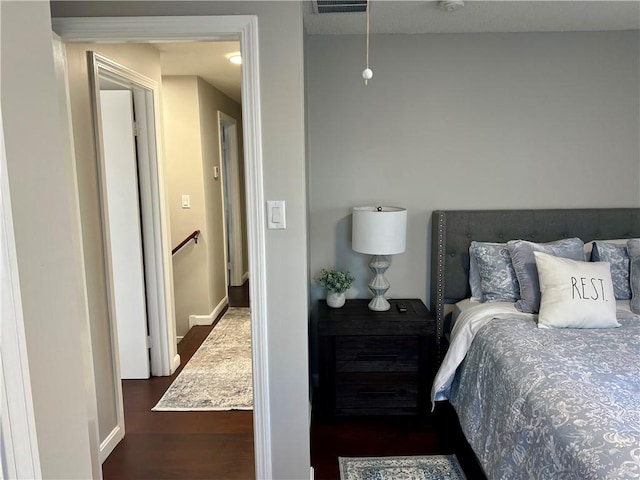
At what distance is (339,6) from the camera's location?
2.24 m

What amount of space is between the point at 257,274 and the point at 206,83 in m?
2.97

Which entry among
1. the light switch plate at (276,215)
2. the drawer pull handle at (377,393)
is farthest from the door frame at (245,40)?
the drawer pull handle at (377,393)

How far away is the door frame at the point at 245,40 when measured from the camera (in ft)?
5.61

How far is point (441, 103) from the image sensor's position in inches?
110

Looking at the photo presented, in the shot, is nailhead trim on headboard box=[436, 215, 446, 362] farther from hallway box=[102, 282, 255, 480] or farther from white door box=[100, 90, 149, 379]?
white door box=[100, 90, 149, 379]

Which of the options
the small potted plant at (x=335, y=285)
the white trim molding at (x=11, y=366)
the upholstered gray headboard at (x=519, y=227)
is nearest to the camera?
the white trim molding at (x=11, y=366)

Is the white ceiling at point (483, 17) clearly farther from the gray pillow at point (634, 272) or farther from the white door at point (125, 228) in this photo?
the white door at point (125, 228)

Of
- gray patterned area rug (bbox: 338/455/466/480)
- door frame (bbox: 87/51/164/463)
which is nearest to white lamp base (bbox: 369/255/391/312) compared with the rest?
gray patterned area rug (bbox: 338/455/466/480)

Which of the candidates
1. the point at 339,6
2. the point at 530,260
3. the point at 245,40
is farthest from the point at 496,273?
the point at 245,40

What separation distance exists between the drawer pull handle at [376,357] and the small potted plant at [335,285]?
350 millimetres

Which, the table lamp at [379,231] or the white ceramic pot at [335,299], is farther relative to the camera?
the white ceramic pot at [335,299]

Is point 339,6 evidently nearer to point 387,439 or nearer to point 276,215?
point 276,215

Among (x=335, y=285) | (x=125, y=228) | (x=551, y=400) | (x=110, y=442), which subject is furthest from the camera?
(x=125, y=228)

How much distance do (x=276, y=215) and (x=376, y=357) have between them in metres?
1.20
